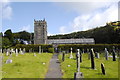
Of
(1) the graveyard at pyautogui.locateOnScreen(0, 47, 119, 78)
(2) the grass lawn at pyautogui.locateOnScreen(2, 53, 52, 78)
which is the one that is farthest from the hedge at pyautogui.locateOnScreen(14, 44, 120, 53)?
(2) the grass lawn at pyautogui.locateOnScreen(2, 53, 52, 78)

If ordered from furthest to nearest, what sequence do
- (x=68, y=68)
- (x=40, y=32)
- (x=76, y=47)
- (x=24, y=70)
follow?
(x=40, y=32) → (x=76, y=47) → (x=68, y=68) → (x=24, y=70)

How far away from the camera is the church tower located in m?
80.6

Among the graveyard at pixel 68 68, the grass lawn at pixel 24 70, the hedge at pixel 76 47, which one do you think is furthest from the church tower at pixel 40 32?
the grass lawn at pixel 24 70

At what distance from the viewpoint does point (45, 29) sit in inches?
3248

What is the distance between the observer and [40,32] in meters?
80.8

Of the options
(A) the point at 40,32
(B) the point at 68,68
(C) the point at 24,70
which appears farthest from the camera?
(A) the point at 40,32

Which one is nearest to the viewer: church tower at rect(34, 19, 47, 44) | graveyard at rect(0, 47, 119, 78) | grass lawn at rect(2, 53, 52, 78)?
grass lawn at rect(2, 53, 52, 78)

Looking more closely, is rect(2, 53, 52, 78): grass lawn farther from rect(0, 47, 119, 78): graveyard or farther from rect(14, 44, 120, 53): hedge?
rect(14, 44, 120, 53): hedge

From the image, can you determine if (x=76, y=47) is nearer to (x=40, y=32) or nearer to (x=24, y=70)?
(x=40, y=32)

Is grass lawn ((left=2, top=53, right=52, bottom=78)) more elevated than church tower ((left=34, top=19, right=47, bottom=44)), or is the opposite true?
church tower ((left=34, top=19, right=47, bottom=44))

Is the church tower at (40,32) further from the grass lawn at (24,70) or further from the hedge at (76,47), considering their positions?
the grass lawn at (24,70)

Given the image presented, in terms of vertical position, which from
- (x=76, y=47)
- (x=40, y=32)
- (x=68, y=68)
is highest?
(x=40, y=32)

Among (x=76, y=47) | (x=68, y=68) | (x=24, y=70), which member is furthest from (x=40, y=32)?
(x=24, y=70)

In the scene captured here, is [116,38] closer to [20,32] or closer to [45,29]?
[45,29]
